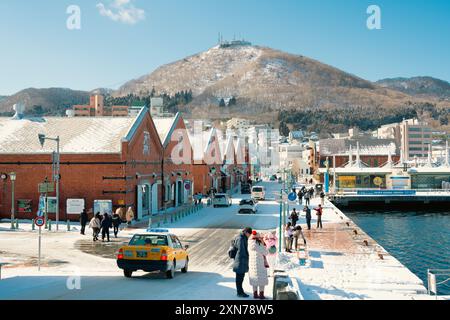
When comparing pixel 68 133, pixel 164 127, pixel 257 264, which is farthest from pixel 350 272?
pixel 164 127

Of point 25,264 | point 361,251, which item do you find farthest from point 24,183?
point 361,251

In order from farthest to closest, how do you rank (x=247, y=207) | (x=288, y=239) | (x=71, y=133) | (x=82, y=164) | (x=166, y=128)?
(x=166, y=128), (x=247, y=207), (x=71, y=133), (x=82, y=164), (x=288, y=239)

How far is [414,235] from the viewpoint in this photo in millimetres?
43344

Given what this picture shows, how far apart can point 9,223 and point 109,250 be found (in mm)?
15271

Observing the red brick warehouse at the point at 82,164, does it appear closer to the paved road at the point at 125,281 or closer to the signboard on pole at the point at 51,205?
the signboard on pole at the point at 51,205

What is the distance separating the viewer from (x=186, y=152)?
182 ft

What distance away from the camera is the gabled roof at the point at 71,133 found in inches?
1470

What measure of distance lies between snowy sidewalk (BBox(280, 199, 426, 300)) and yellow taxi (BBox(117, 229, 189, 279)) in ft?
14.6

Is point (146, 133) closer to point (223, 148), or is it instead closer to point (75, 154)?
point (75, 154)

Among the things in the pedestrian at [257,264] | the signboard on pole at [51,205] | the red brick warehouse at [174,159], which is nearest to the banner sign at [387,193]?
the red brick warehouse at [174,159]

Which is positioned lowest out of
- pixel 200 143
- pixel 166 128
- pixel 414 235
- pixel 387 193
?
pixel 414 235

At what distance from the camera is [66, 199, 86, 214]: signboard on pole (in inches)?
1411

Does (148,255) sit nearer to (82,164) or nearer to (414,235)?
(82,164)

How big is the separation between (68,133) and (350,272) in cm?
2747
